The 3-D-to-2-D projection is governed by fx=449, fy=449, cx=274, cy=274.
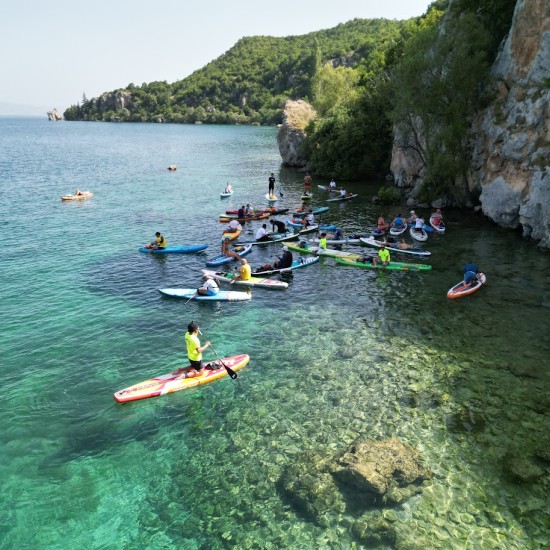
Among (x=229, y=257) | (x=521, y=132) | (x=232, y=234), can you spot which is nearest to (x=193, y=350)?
(x=229, y=257)

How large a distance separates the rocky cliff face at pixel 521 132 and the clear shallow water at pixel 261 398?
10.7 ft

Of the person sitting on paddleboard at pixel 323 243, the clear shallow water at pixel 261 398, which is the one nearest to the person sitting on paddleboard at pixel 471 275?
the clear shallow water at pixel 261 398

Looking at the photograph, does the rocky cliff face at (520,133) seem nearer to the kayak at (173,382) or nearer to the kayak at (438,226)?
the kayak at (438,226)

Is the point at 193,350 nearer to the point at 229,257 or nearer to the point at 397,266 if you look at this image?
the point at 229,257

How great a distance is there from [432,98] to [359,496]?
128 feet

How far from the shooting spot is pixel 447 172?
42531mm

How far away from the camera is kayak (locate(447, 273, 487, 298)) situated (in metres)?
26.0

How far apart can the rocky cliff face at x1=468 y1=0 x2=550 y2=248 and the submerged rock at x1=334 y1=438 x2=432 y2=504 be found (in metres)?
25.5

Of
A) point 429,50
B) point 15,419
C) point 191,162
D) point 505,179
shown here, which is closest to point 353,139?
point 429,50

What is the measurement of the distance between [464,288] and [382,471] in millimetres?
16263

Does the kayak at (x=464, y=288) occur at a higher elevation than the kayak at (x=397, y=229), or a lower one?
lower

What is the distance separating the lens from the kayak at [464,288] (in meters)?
26.0

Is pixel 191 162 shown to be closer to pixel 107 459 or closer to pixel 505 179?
pixel 505 179

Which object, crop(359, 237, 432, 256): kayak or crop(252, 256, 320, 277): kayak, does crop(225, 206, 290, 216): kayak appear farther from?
crop(252, 256, 320, 277): kayak
